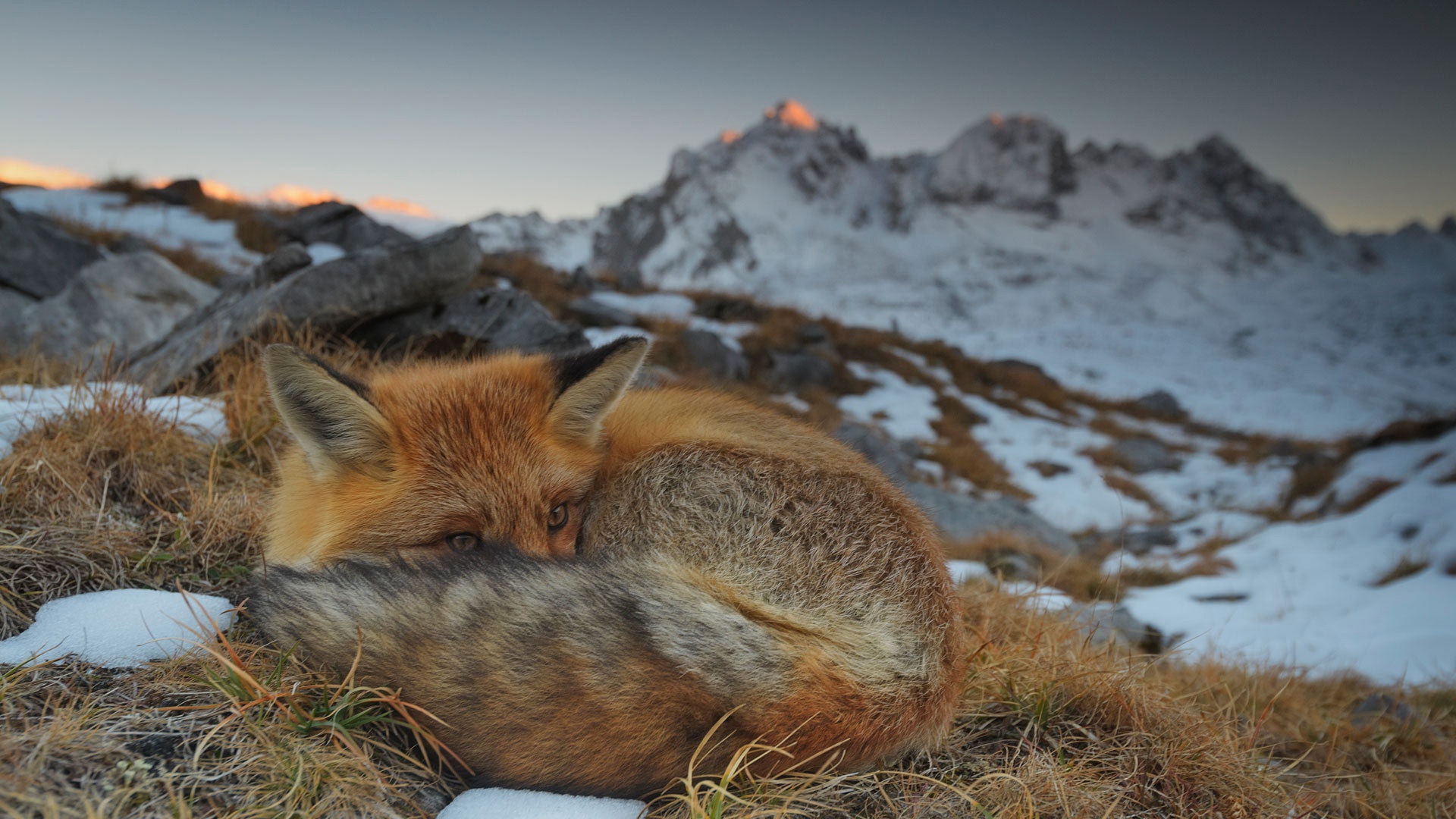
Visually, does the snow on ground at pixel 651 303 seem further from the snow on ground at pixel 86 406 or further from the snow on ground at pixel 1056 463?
the snow on ground at pixel 86 406

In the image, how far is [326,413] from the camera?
211cm

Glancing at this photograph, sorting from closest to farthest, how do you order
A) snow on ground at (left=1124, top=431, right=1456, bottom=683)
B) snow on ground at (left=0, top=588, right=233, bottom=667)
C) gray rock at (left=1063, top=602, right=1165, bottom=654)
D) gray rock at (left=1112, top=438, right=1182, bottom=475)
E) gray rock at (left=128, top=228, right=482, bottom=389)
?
snow on ground at (left=0, top=588, right=233, bottom=667), gray rock at (left=1063, top=602, right=1165, bottom=654), snow on ground at (left=1124, top=431, right=1456, bottom=683), gray rock at (left=128, top=228, right=482, bottom=389), gray rock at (left=1112, top=438, right=1182, bottom=475)

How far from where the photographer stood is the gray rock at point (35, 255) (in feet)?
26.2

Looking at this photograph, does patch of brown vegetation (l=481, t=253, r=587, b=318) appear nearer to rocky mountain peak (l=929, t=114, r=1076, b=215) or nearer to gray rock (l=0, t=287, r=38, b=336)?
gray rock (l=0, t=287, r=38, b=336)

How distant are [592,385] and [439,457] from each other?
1.84 feet

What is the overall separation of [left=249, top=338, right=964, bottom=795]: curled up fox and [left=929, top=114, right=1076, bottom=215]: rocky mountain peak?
178897mm

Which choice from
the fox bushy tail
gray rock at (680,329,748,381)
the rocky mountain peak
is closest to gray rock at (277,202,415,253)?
gray rock at (680,329,748,381)

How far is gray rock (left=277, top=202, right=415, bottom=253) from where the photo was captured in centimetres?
1191

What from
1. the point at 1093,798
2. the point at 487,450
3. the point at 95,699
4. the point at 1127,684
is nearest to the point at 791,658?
the point at 1093,798

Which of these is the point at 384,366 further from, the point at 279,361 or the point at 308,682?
the point at 308,682

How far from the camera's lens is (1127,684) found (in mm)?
2248

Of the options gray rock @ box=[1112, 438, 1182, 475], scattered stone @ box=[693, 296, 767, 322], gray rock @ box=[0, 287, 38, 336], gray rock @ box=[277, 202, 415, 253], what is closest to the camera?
gray rock @ box=[0, 287, 38, 336]

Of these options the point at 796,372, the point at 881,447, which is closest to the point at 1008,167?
the point at 796,372

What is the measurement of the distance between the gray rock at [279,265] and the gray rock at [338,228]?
585cm
